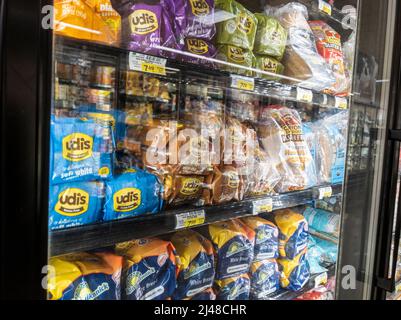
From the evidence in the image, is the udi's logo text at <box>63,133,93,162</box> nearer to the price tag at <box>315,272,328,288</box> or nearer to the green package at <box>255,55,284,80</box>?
the green package at <box>255,55,284,80</box>

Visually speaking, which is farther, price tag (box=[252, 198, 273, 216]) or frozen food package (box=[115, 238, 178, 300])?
price tag (box=[252, 198, 273, 216])

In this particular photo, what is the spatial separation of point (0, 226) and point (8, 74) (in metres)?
0.26

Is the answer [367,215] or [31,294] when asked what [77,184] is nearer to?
[31,294]

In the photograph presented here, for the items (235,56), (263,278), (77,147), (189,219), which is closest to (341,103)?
(235,56)

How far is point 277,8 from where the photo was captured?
1.46 m

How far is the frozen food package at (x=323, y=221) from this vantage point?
1.62 meters

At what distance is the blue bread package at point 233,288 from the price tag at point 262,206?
30 centimetres

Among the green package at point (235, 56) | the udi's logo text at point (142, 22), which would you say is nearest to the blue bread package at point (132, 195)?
the udi's logo text at point (142, 22)

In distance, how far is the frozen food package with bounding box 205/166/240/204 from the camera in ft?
3.51

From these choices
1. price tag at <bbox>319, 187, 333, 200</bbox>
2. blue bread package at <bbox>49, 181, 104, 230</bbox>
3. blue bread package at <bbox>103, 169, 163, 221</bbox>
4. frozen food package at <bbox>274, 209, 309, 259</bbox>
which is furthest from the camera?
frozen food package at <bbox>274, 209, 309, 259</bbox>

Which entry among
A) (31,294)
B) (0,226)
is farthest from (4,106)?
(31,294)

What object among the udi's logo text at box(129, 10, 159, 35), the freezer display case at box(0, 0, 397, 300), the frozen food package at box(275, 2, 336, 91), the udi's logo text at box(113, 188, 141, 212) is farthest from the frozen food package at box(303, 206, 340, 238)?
the udi's logo text at box(129, 10, 159, 35)

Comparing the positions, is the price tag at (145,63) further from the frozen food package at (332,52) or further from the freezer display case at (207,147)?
the frozen food package at (332,52)

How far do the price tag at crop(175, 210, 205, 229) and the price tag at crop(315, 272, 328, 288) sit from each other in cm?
81
